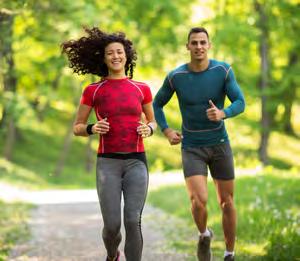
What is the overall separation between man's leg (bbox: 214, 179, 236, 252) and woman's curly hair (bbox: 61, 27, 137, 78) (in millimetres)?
1462

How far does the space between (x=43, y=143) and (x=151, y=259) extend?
30582 millimetres

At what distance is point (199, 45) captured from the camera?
7059 millimetres

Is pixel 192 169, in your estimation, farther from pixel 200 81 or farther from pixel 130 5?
pixel 130 5

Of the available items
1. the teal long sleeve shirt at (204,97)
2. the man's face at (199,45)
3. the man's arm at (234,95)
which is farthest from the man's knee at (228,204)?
the man's face at (199,45)

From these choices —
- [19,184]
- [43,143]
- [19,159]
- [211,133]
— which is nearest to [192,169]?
[211,133]

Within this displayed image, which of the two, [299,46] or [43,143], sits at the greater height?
[299,46]

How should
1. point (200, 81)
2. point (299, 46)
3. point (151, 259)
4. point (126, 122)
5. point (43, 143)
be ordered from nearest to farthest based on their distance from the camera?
point (126, 122)
point (200, 81)
point (151, 259)
point (299, 46)
point (43, 143)

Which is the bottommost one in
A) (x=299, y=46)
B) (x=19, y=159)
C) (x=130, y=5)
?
(x=19, y=159)

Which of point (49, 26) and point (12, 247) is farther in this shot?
point (49, 26)

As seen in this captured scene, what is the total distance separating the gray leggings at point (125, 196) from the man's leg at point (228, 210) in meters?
1.14

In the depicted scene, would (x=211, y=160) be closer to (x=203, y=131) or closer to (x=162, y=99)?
(x=203, y=131)

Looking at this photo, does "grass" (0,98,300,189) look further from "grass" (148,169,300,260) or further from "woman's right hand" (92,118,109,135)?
"woman's right hand" (92,118,109,135)

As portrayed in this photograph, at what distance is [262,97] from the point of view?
101ft

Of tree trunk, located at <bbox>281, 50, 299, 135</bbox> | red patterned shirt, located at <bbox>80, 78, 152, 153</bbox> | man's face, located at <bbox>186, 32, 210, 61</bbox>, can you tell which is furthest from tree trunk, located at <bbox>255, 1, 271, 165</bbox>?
red patterned shirt, located at <bbox>80, 78, 152, 153</bbox>
